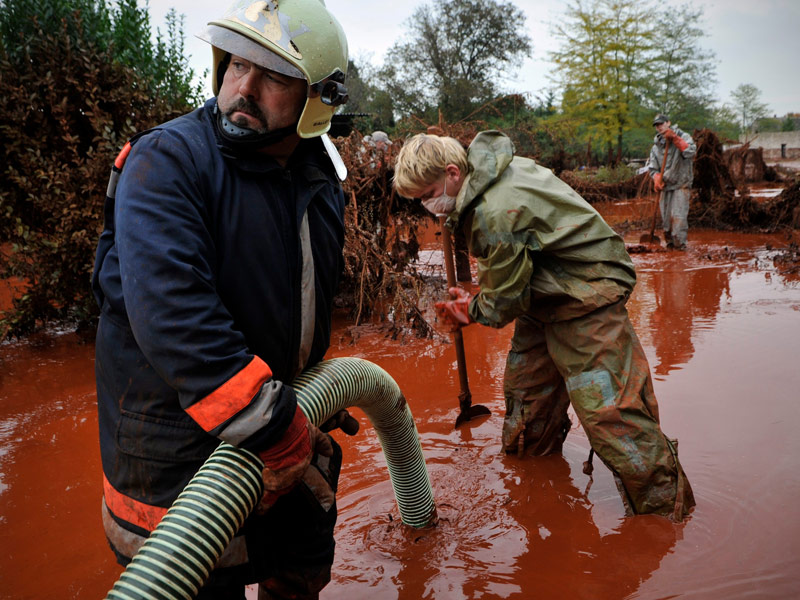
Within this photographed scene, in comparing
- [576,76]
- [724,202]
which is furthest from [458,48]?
[724,202]

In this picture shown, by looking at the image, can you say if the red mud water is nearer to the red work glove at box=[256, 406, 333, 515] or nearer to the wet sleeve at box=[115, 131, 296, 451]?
the red work glove at box=[256, 406, 333, 515]

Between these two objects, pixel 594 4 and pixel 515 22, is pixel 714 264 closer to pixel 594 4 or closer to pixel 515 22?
pixel 594 4

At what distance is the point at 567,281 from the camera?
334 centimetres

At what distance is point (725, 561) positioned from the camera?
291 centimetres

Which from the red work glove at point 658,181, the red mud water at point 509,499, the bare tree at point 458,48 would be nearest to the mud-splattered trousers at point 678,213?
the red work glove at point 658,181

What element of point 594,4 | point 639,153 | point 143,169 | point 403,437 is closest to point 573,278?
point 403,437

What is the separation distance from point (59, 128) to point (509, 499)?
587 cm

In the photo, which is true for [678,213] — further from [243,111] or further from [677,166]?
[243,111]

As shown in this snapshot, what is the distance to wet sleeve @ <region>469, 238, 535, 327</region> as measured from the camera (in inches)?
126

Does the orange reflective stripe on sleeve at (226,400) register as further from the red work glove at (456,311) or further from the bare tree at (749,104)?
the bare tree at (749,104)

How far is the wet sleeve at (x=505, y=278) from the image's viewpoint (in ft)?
10.5

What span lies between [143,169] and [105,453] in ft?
3.03

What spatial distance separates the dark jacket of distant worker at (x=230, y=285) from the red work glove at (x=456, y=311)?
1740 millimetres

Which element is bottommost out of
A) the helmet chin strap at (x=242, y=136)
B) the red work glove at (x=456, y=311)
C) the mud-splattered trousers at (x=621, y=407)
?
the mud-splattered trousers at (x=621, y=407)
